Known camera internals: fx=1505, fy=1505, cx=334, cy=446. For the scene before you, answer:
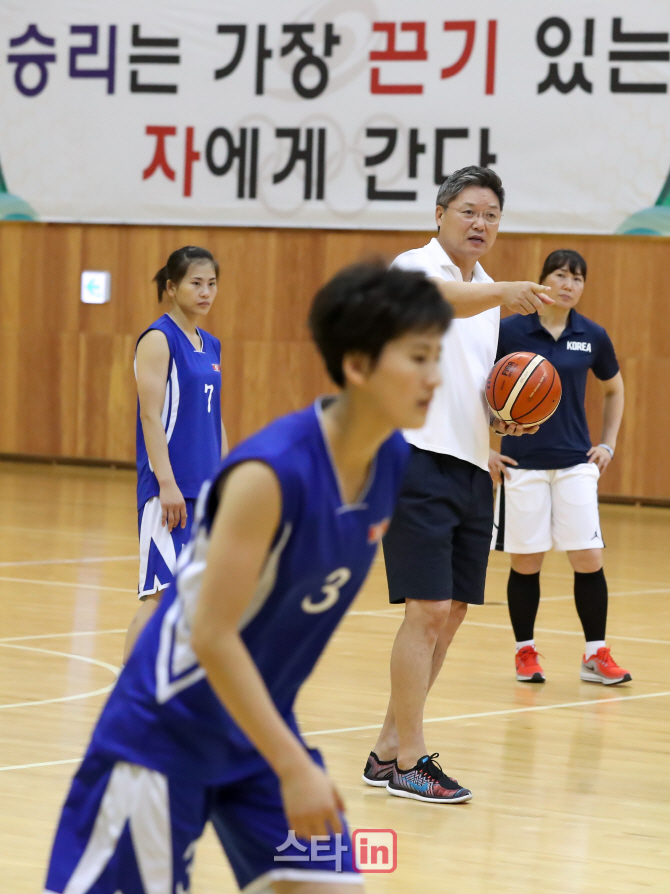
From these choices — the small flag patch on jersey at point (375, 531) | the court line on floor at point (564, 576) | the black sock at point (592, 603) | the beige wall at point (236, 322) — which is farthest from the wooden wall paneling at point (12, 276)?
the small flag patch on jersey at point (375, 531)

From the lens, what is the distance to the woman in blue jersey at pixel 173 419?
5.05 metres

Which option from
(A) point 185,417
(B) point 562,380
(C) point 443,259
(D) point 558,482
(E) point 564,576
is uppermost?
(C) point 443,259

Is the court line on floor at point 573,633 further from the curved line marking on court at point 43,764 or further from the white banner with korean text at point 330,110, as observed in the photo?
the white banner with korean text at point 330,110

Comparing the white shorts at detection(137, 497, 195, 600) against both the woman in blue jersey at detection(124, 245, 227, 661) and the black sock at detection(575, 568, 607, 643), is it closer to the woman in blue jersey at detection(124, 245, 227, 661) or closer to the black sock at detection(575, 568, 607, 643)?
the woman in blue jersey at detection(124, 245, 227, 661)

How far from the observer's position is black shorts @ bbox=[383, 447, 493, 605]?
4125 millimetres

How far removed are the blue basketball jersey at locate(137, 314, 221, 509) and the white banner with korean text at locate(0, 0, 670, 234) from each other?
316 inches

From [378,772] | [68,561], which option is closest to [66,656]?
[378,772]

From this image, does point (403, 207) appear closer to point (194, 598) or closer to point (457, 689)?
point (457, 689)

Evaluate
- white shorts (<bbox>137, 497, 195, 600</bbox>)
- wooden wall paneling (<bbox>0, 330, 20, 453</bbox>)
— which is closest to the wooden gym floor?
white shorts (<bbox>137, 497, 195, 600</bbox>)

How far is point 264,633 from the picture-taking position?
2.00 metres

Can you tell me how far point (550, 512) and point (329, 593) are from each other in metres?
4.37

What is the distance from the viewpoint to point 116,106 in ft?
47.6

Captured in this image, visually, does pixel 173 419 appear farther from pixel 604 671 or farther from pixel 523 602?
pixel 604 671

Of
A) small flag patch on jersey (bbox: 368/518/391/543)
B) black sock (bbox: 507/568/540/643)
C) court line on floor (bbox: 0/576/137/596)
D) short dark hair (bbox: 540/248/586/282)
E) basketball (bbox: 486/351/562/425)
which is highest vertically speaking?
short dark hair (bbox: 540/248/586/282)
